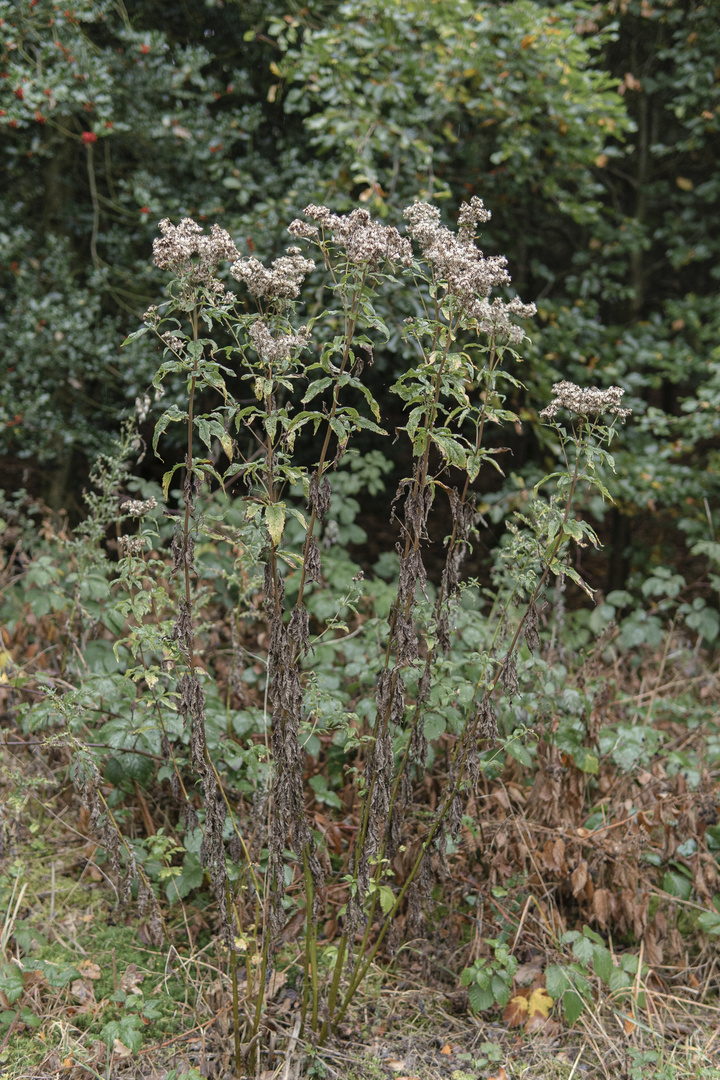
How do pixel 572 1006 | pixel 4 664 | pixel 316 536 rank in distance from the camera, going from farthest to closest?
pixel 4 664 → pixel 572 1006 → pixel 316 536

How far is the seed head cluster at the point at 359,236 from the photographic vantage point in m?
1.67

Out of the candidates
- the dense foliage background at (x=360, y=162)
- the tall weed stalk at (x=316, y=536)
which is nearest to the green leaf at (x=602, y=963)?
the tall weed stalk at (x=316, y=536)

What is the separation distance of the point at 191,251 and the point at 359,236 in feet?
1.17

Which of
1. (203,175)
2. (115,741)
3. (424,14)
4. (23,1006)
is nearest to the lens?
(23,1006)

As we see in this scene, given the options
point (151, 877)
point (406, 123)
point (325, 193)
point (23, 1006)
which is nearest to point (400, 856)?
point (151, 877)

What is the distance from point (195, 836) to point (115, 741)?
0.38 meters

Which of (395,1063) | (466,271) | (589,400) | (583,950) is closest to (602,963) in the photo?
(583,950)

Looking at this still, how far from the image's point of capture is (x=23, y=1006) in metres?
2.21

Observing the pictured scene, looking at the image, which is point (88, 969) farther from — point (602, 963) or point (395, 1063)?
point (602, 963)

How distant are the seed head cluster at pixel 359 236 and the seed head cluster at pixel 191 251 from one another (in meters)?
0.15

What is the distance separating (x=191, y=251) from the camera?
5.37 feet

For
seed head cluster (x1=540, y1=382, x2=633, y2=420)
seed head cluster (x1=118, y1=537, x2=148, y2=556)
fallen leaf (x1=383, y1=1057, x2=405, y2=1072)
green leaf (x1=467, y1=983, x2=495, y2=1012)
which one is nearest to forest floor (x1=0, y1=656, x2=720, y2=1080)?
fallen leaf (x1=383, y1=1057, x2=405, y2=1072)

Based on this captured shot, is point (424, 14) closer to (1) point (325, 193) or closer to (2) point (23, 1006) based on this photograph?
(1) point (325, 193)

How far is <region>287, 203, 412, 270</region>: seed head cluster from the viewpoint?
1.67 meters
